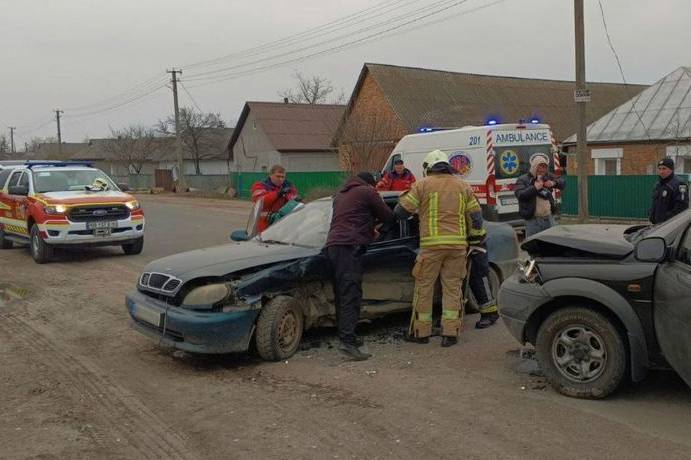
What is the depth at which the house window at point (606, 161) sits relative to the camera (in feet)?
76.9

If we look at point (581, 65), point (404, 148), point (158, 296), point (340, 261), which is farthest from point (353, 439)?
point (581, 65)

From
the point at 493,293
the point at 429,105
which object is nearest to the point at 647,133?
the point at 429,105

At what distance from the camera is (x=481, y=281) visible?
22.2 ft

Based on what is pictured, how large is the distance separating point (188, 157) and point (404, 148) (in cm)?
A: 5117

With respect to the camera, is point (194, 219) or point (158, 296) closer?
point (158, 296)

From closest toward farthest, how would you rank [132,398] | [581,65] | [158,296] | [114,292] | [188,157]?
[132,398] < [158,296] < [114,292] < [581,65] < [188,157]

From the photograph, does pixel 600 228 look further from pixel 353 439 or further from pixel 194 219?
pixel 194 219

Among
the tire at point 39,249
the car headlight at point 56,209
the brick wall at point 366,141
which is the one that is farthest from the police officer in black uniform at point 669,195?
the brick wall at point 366,141

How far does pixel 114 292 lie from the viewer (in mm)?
9344

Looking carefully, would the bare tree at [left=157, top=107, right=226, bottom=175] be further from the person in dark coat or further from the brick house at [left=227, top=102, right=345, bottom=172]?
the person in dark coat

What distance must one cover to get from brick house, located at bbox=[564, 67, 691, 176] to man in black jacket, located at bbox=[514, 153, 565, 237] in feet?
50.7

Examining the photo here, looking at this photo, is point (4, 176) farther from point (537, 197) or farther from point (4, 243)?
point (537, 197)

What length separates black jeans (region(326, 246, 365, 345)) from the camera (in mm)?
5945

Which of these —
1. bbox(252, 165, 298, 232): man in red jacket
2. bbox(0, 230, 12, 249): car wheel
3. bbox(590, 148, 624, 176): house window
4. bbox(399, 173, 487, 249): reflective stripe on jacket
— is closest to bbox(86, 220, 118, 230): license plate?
bbox(0, 230, 12, 249): car wheel
